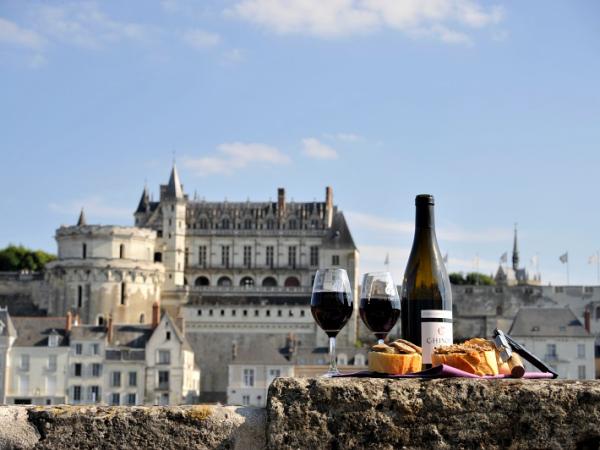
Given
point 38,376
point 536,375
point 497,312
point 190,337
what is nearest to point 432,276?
point 536,375

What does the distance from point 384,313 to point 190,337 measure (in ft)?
278

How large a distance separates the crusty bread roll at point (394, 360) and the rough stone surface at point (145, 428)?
48 centimetres

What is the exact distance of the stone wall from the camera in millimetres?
4176

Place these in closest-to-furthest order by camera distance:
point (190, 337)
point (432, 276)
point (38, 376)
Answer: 1. point (432, 276)
2. point (38, 376)
3. point (190, 337)

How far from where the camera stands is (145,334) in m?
76.8

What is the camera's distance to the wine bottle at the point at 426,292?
492 cm

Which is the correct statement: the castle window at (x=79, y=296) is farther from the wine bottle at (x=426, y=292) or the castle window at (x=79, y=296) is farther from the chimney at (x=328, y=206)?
the wine bottle at (x=426, y=292)

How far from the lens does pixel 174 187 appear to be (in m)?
101

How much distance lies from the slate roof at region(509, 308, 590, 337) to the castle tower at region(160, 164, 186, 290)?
104 ft

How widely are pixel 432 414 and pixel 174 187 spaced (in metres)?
97.7

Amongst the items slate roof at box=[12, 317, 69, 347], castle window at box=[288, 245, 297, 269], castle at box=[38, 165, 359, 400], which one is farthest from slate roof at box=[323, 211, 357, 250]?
slate roof at box=[12, 317, 69, 347]

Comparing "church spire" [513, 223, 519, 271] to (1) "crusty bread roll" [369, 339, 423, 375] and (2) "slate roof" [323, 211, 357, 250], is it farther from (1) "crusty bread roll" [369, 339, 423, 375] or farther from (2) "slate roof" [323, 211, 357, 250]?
(1) "crusty bread roll" [369, 339, 423, 375]

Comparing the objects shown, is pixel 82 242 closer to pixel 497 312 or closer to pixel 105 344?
pixel 105 344

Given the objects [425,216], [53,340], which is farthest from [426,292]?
[53,340]
